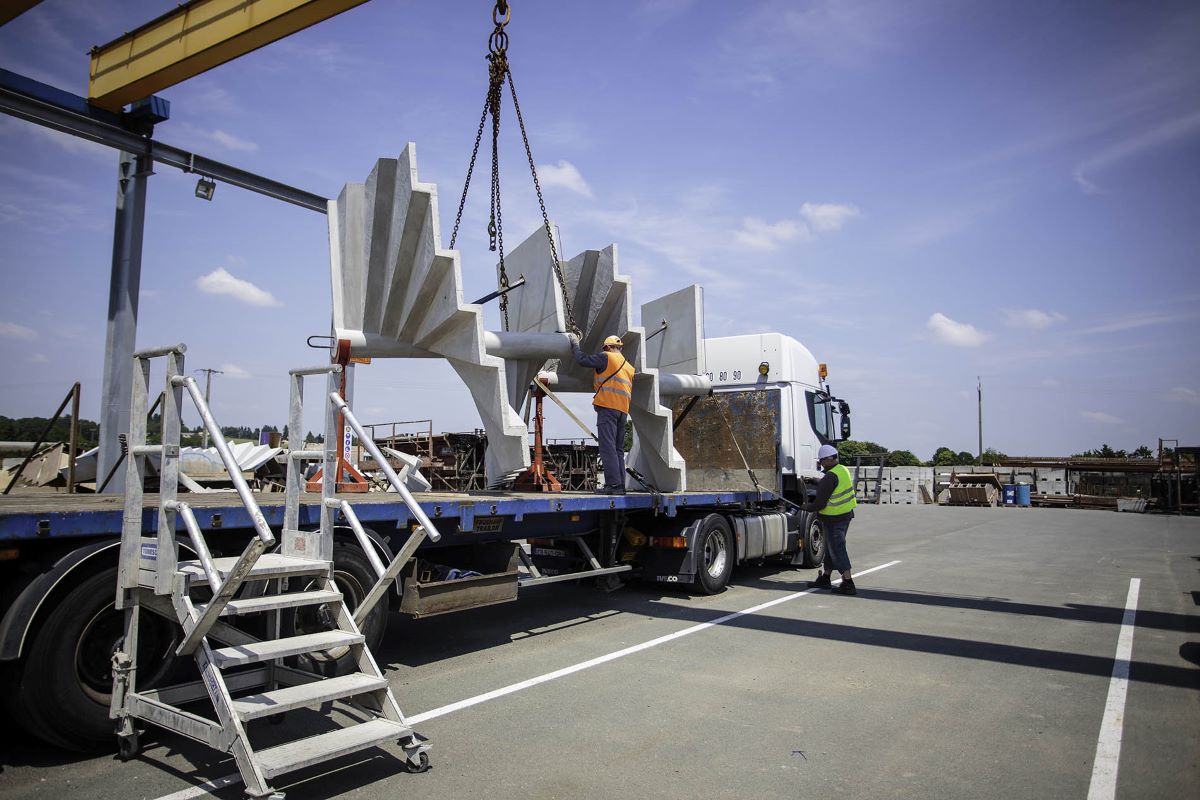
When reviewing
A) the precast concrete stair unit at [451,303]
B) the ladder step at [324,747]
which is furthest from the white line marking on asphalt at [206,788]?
the precast concrete stair unit at [451,303]

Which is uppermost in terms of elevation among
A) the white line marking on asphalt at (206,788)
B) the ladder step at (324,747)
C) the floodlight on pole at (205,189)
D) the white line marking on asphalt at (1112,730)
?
the floodlight on pole at (205,189)

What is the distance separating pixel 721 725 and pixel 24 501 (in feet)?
15.5

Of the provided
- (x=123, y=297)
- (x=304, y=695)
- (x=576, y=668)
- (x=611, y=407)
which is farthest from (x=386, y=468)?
(x=123, y=297)

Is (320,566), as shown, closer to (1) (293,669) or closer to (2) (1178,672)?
(1) (293,669)

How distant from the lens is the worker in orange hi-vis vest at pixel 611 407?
9.27 m

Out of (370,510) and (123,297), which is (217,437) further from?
(123,297)

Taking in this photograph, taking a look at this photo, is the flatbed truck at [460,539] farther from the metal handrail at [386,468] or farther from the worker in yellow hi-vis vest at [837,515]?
the worker in yellow hi-vis vest at [837,515]

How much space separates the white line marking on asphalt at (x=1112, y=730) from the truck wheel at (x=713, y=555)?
14.0 feet

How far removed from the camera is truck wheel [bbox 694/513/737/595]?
9.69 m

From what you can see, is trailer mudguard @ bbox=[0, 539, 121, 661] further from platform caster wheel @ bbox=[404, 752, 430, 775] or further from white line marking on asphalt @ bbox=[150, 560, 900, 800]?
platform caster wheel @ bbox=[404, 752, 430, 775]

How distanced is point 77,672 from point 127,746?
1.63 ft

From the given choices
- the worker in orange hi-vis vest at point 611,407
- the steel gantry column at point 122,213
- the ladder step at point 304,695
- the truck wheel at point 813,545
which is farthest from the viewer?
the steel gantry column at point 122,213

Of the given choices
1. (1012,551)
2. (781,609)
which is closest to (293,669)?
(781,609)

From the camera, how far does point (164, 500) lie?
4328mm
